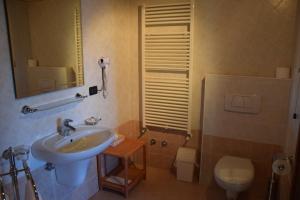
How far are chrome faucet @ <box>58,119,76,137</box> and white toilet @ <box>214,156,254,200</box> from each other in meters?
1.41

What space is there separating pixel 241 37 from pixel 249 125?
0.92 meters

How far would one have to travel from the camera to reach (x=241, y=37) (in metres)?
2.61

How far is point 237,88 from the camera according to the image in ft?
8.56

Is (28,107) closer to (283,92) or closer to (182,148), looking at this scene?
(182,148)

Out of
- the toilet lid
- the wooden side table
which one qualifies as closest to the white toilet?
the toilet lid

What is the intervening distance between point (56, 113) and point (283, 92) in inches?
83.6

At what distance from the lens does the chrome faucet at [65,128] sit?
2137 mm

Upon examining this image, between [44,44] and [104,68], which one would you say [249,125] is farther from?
[44,44]

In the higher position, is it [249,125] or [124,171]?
[249,125]

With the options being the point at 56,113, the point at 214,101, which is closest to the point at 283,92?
the point at 214,101

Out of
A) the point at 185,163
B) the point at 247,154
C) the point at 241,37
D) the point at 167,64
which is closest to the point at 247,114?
the point at 247,154

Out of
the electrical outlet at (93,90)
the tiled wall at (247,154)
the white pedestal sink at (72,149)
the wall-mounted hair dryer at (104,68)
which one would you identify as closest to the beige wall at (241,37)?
the tiled wall at (247,154)

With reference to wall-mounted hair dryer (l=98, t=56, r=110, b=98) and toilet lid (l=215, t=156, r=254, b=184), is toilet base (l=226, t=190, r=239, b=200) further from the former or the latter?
wall-mounted hair dryer (l=98, t=56, r=110, b=98)

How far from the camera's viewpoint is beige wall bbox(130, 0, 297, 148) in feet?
8.05
